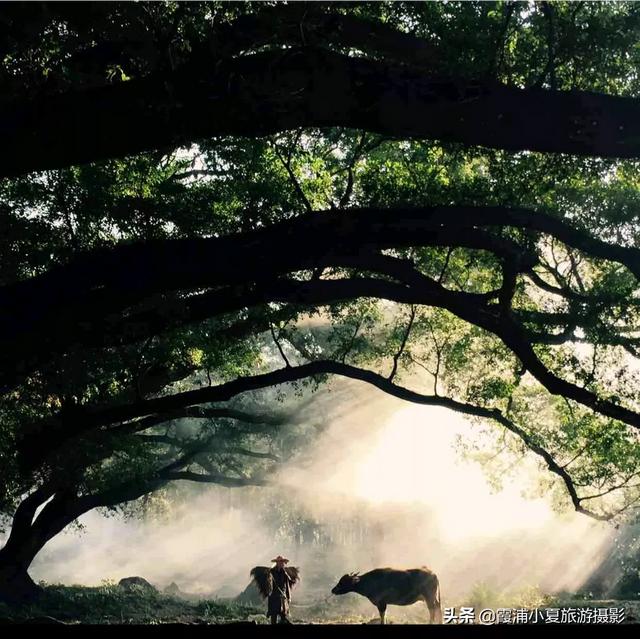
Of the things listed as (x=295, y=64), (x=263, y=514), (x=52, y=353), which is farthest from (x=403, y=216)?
(x=263, y=514)

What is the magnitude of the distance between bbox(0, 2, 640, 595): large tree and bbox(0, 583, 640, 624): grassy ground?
2.76 meters

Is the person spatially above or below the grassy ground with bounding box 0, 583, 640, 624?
above

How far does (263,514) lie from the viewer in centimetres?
5138

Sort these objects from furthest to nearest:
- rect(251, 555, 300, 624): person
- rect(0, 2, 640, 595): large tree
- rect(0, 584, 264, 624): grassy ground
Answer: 1. rect(0, 584, 264, 624): grassy ground
2. rect(251, 555, 300, 624): person
3. rect(0, 2, 640, 595): large tree

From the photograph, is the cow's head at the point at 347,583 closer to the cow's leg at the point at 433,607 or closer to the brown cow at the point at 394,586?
the brown cow at the point at 394,586

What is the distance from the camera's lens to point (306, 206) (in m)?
9.99

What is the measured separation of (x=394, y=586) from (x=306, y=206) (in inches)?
505

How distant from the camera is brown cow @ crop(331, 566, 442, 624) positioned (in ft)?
59.4

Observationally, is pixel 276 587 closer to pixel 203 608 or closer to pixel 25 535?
pixel 203 608

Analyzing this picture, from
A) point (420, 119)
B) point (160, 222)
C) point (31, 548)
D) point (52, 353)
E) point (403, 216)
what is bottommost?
point (31, 548)

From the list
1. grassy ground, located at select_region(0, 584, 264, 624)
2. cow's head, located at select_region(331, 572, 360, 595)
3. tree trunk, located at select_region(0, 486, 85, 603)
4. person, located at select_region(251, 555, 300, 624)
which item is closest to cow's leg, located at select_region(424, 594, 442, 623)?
cow's head, located at select_region(331, 572, 360, 595)

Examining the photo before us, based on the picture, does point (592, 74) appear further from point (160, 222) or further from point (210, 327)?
point (210, 327)

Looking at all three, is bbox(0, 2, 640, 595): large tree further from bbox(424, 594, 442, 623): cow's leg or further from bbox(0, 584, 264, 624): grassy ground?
bbox(424, 594, 442, 623): cow's leg
